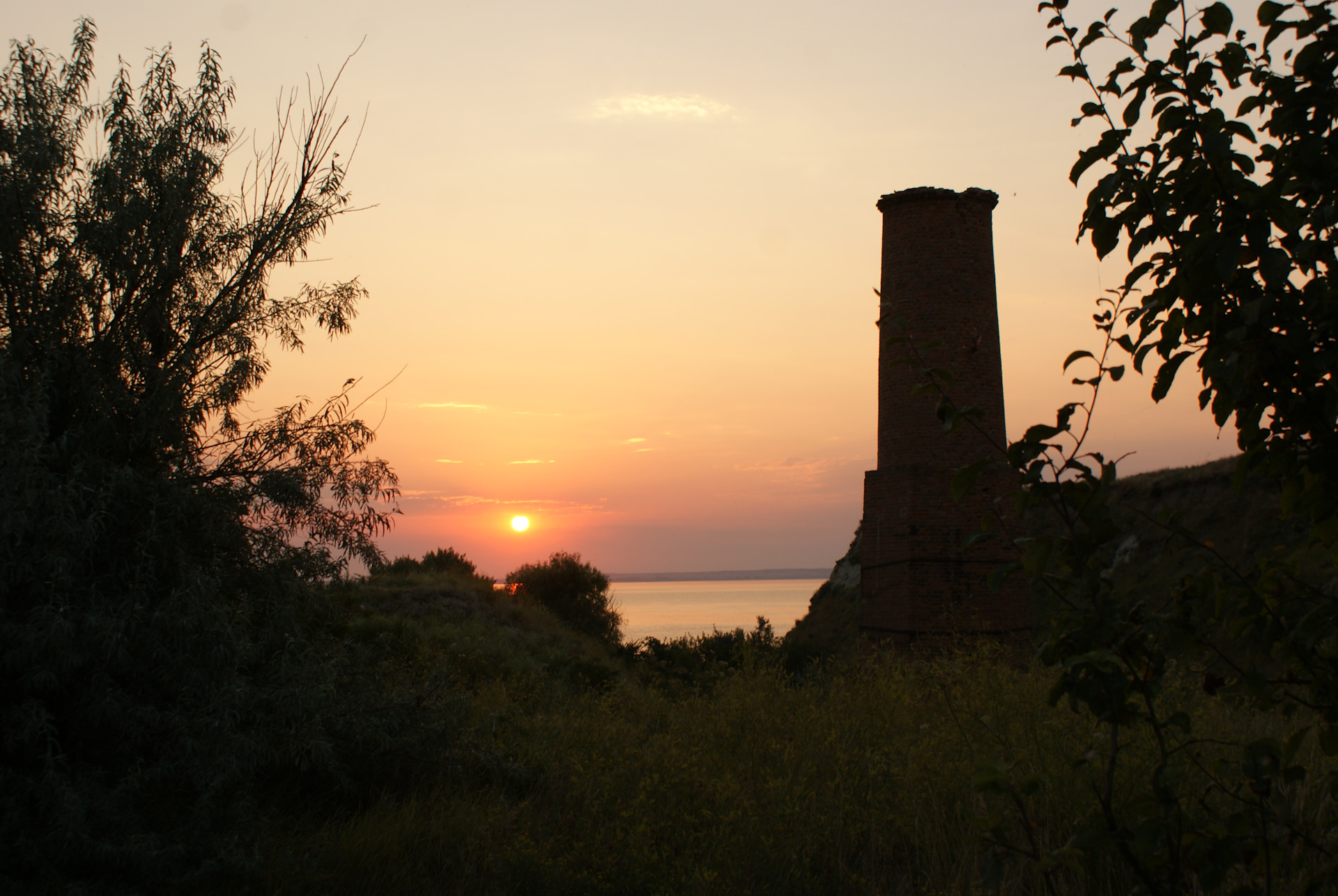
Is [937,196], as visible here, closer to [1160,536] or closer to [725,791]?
[725,791]

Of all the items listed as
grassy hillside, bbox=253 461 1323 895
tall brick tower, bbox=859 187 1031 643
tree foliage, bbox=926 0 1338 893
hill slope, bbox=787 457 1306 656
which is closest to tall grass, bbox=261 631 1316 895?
grassy hillside, bbox=253 461 1323 895

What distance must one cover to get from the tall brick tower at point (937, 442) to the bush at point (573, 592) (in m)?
15.6

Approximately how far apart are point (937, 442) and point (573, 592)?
1867 centimetres

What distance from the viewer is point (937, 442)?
14.7m

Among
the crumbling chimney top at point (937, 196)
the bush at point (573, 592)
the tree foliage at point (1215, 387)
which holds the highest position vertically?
the crumbling chimney top at point (937, 196)

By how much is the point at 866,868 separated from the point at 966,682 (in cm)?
196

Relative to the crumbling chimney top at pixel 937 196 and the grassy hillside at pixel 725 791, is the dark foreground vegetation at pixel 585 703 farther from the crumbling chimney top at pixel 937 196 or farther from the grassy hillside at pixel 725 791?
the crumbling chimney top at pixel 937 196

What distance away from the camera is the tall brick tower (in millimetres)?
14422

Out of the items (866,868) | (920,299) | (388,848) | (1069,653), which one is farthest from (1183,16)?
(920,299)

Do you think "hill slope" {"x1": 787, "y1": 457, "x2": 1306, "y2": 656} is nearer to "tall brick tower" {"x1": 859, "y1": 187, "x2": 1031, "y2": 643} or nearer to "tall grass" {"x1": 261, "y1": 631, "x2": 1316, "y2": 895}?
"tall brick tower" {"x1": 859, "y1": 187, "x2": 1031, "y2": 643}

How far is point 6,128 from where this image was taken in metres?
6.05

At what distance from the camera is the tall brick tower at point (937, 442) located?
14422mm

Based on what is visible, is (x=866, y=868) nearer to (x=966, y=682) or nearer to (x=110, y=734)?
(x=966, y=682)

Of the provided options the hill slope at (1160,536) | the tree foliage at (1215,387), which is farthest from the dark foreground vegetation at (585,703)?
the hill slope at (1160,536)
